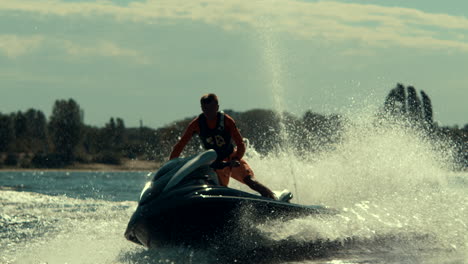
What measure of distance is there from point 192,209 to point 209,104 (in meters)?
1.46

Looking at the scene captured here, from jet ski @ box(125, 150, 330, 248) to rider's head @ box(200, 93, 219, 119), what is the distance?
69 cm

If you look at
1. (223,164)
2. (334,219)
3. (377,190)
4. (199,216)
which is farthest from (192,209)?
(377,190)

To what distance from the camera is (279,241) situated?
7.28m

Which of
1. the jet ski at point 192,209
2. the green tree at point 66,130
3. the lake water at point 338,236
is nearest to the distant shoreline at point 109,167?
the green tree at point 66,130

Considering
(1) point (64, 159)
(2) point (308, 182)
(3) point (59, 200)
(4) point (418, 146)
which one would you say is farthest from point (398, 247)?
(1) point (64, 159)

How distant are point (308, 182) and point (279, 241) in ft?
19.4

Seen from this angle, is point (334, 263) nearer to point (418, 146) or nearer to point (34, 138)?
point (418, 146)

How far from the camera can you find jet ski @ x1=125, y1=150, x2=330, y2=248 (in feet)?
22.6

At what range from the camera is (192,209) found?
6.85 m

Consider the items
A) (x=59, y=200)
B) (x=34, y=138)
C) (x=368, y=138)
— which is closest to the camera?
(x=368, y=138)

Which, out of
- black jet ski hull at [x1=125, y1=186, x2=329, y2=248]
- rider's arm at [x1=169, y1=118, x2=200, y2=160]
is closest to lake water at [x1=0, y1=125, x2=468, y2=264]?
black jet ski hull at [x1=125, y1=186, x2=329, y2=248]

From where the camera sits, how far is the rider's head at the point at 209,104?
7.75 metres

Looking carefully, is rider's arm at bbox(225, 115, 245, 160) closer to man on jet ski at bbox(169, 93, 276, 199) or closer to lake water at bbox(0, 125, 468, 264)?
man on jet ski at bbox(169, 93, 276, 199)

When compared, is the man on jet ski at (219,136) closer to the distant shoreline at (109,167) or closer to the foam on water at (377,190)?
the foam on water at (377,190)
